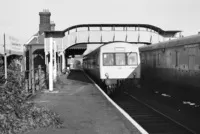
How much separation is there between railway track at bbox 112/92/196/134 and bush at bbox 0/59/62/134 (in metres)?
2.84

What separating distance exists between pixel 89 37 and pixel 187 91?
23.3 meters

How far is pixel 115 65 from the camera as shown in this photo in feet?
50.6

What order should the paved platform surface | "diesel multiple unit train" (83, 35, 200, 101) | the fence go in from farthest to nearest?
"diesel multiple unit train" (83, 35, 200, 101) → the fence → the paved platform surface

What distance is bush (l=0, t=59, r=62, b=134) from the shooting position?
20.4ft

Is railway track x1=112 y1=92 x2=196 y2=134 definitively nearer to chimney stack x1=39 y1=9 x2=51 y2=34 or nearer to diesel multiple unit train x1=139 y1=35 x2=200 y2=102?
diesel multiple unit train x1=139 y1=35 x2=200 y2=102

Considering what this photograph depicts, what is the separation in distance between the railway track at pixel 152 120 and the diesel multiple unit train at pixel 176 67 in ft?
6.33

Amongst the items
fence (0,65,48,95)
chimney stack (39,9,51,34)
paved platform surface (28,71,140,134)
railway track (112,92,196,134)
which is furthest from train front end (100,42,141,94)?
chimney stack (39,9,51,34)

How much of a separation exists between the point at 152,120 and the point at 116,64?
6208 millimetres

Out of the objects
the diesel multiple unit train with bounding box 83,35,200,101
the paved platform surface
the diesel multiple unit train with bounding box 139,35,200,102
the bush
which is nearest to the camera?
the bush

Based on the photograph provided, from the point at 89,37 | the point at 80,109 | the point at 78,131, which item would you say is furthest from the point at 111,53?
the point at 89,37

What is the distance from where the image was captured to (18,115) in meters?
6.84

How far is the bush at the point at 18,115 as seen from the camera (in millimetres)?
6219

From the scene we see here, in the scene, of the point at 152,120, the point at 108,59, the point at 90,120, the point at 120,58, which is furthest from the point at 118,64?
the point at 90,120

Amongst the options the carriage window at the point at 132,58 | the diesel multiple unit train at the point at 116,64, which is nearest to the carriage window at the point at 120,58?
the diesel multiple unit train at the point at 116,64
